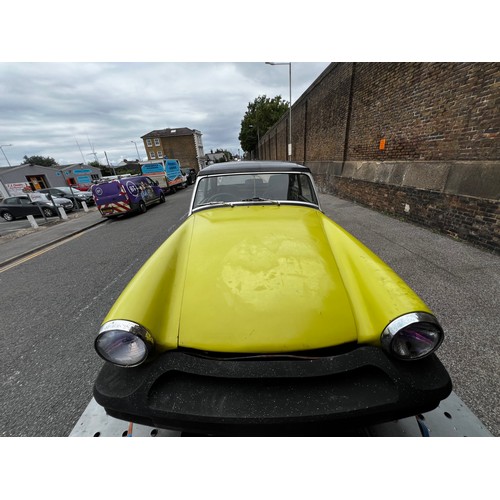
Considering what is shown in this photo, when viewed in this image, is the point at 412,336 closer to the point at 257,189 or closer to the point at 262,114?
the point at 257,189

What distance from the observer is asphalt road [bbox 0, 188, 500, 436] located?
6.57 feet

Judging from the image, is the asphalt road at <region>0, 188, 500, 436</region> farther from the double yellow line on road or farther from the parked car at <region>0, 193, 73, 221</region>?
the parked car at <region>0, 193, 73, 221</region>

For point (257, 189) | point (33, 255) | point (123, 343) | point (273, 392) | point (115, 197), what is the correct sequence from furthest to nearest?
point (115, 197), point (33, 255), point (257, 189), point (123, 343), point (273, 392)

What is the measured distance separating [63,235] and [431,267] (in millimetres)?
11345

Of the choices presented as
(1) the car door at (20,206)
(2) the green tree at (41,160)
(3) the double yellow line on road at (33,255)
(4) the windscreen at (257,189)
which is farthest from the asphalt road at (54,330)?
(2) the green tree at (41,160)

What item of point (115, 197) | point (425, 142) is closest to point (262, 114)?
point (115, 197)

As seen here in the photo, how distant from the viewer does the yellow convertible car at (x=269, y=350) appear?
47.1 inches

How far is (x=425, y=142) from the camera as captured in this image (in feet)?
19.2

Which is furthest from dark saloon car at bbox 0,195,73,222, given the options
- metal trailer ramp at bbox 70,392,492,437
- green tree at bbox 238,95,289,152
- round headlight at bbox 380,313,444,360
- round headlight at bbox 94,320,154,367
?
green tree at bbox 238,95,289,152

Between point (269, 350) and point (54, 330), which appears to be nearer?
point (269, 350)

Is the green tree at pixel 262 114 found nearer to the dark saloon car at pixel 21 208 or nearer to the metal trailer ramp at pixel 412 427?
the dark saloon car at pixel 21 208

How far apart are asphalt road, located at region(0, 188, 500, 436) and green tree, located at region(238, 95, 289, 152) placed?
42519mm

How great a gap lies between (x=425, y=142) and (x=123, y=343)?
7.68 metres
